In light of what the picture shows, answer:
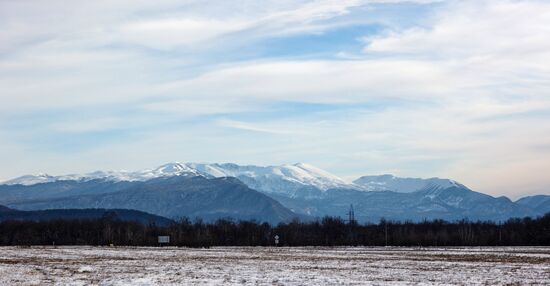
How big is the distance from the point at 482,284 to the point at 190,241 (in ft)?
400

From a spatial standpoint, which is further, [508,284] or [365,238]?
[365,238]

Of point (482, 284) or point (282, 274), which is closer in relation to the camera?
point (482, 284)

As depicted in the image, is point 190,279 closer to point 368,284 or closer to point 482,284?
point 368,284

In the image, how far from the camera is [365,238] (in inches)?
7756

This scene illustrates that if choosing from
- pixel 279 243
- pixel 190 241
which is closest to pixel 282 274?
pixel 190 241

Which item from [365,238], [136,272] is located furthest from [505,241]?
[136,272]

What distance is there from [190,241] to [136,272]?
10915 centimetres

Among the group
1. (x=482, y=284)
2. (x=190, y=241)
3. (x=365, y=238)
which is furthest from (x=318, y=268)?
(x=365, y=238)

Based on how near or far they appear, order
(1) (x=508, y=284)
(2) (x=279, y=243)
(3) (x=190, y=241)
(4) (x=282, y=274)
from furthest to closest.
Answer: (2) (x=279, y=243) < (3) (x=190, y=241) < (4) (x=282, y=274) < (1) (x=508, y=284)

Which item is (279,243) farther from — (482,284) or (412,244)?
(482,284)

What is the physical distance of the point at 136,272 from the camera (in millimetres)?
54781

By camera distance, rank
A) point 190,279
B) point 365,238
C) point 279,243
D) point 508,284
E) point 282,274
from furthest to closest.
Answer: point 365,238 → point 279,243 → point 282,274 → point 190,279 → point 508,284

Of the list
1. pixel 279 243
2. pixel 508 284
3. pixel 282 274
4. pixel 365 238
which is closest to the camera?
pixel 508 284

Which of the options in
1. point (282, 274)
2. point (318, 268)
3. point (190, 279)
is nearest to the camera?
point (190, 279)
